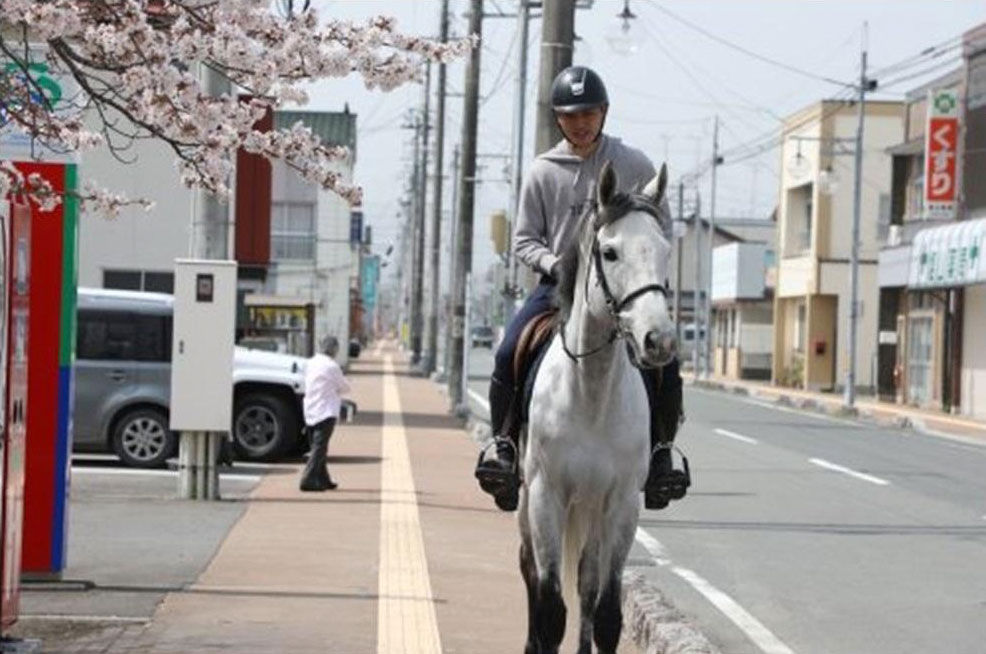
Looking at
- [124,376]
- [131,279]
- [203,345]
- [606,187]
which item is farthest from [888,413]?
[606,187]

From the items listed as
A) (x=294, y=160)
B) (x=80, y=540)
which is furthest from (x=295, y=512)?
(x=294, y=160)

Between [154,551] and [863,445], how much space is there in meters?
19.7

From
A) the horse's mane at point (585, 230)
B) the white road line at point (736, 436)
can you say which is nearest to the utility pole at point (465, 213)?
the white road line at point (736, 436)

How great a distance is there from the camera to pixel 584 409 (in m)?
6.99

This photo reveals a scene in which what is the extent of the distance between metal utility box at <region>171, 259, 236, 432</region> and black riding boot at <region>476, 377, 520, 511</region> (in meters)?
8.42

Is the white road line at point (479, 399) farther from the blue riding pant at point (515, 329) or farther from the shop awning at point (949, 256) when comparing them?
the blue riding pant at point (515, 329)

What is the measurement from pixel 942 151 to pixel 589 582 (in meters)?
37.7

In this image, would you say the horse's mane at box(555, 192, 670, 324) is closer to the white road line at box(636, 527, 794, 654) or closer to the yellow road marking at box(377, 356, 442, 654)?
the yellow road marking at box(377, 356, 442, 654)

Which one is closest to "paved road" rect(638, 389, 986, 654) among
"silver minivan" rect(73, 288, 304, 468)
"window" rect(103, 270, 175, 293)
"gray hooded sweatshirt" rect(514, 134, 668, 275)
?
"gray hooded sweatshirt" rect(514, 134, 668, 275)

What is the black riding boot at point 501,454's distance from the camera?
24.8 feet

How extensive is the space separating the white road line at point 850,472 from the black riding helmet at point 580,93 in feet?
48.7

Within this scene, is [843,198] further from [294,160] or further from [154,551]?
[294,160]

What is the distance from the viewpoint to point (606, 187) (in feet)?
22.3

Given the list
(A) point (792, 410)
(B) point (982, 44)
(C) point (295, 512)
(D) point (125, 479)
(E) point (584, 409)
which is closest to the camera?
(E) point (584, 409)
